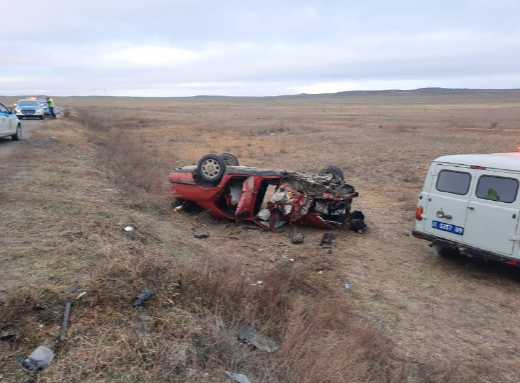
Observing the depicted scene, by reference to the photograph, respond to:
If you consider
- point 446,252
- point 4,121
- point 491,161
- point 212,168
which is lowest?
point 446,252

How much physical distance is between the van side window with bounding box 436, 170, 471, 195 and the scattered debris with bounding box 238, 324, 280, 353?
4.76 m

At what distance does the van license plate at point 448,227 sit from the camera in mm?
7743

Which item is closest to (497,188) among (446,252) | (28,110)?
(446,252)

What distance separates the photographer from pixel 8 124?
1614cm

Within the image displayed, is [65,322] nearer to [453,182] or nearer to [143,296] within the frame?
[143,296]

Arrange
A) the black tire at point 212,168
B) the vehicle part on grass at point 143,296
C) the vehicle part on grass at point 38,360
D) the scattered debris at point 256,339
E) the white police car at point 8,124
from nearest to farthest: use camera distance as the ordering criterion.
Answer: the vehicle part on grass at point 38,360, the scattered debris at point 256,339, the vehicle part on grass at point 143,296, the black tire at point 212,168, the white police car at point 8,124

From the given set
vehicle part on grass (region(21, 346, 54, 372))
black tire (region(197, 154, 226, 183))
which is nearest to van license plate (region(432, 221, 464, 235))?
black tire (region(197, 154, 226, 183))

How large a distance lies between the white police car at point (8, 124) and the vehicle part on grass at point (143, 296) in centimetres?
1329

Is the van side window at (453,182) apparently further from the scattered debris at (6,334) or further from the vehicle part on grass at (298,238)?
the scattered debris at (6,334)

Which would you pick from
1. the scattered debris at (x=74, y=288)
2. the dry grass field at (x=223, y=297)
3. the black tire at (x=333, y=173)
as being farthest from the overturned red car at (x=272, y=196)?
the scattered debris at (x=74, y=288)

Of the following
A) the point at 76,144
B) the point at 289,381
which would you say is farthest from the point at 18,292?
the point at 76,144

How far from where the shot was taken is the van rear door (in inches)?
305

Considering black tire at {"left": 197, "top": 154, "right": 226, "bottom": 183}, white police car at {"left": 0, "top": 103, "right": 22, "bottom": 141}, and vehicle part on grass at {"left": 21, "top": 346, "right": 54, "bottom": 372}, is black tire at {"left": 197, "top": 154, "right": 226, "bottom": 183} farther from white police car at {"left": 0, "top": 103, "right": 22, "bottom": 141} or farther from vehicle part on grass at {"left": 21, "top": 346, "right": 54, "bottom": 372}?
white police car at {"left": 0, "top": 103, "right": 22, "bottom": 141}

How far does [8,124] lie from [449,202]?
14767 mm
